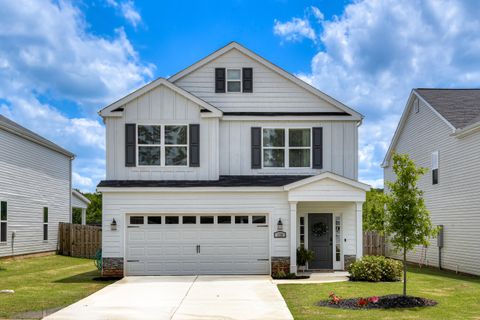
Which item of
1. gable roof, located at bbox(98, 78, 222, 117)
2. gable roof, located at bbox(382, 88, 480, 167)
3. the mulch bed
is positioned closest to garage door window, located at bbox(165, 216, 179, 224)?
gable roof, located at bbox(98, 78, 222, 117)

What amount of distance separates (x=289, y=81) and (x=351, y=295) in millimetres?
10054

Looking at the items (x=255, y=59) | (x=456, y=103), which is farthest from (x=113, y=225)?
(x=456, y=103)

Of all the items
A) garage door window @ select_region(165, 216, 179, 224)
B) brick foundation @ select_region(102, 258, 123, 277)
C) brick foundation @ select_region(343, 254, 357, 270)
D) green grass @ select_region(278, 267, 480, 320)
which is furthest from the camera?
brick foundation @ select_region(343, 254, 357, 270)

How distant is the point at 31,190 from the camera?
1101 inches

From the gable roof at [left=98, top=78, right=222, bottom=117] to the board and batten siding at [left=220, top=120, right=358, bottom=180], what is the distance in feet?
3.69

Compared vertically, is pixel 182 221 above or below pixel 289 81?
below

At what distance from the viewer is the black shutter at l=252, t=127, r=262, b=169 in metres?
20.9

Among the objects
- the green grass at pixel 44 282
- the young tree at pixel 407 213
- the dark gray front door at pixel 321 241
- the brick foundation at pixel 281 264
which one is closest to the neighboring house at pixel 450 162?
the dark gray front door at pixel 321 241

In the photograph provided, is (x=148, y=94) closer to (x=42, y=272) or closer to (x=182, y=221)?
(x=182, y=221)

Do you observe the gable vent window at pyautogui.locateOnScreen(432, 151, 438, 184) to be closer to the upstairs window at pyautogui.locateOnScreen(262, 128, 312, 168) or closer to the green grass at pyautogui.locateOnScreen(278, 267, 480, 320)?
the green grass at pyautogui.locateOnScreen(278, 267, 480, 320)

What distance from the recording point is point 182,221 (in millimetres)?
19547

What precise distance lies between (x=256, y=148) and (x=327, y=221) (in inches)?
148

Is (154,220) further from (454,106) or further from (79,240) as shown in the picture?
(454,106)

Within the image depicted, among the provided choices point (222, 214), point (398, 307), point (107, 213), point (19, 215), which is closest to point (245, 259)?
point (222, 214)
